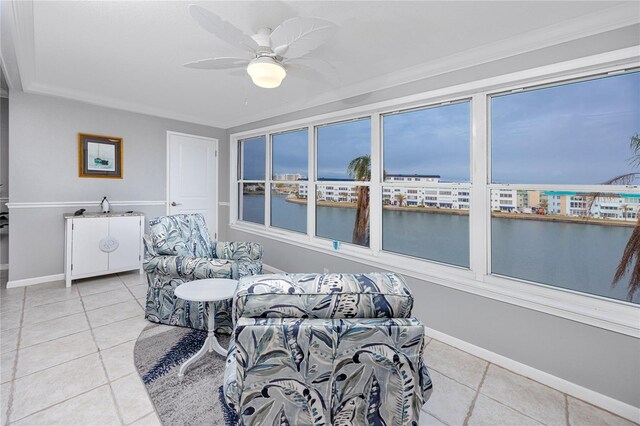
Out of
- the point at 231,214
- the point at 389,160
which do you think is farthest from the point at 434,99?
the point at 231,214

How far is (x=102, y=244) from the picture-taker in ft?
12.2

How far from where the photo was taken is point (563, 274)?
6.75ft

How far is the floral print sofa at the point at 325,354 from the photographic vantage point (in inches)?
40.6

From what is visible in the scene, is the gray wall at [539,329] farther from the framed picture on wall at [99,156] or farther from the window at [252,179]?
the framed picture on wall at [99,156]

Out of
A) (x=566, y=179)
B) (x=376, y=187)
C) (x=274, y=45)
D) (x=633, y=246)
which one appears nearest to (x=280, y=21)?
(x=274, y=45)

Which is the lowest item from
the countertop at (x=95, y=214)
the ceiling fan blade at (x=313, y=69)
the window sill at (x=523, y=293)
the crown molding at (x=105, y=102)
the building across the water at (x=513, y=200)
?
the window sill at (x=523, y=293)

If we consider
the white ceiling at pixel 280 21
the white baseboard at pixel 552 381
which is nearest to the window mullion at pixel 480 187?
the white ceiling at pixel 280 21

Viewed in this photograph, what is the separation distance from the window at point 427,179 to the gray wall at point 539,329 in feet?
0.97

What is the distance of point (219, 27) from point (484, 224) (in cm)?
233

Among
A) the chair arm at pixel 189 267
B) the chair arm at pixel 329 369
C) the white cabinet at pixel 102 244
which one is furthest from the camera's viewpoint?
the white cabinet at pixel 102 244

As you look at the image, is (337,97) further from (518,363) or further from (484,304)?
(518,363)

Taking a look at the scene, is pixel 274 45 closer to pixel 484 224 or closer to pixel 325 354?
pixel 325 354

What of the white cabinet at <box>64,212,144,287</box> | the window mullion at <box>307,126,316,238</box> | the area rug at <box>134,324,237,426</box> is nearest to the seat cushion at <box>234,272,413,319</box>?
the area rug at <box>134,324,237,426</box>

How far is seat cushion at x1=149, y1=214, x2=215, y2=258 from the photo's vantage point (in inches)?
106
